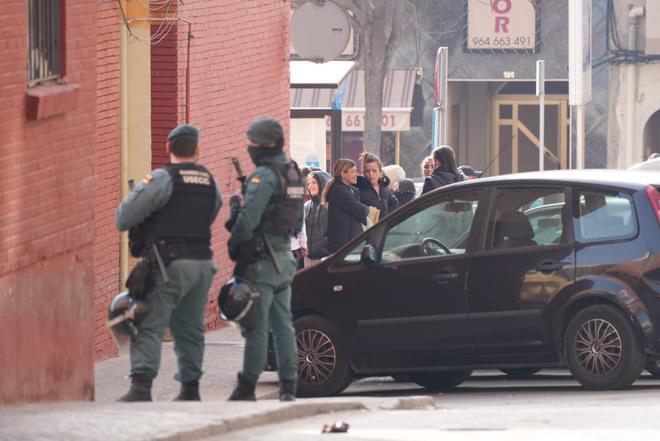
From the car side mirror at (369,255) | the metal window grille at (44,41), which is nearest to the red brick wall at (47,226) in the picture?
the metal window grille at (44,41)

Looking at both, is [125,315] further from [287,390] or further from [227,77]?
[227,77]

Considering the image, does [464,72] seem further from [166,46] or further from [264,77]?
[166,46]

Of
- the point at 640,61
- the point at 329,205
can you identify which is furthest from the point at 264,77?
the point at 640,61

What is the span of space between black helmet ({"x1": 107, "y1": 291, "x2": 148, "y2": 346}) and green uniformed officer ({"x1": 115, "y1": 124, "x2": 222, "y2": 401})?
0.04m

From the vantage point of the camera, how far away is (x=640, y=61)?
41344 mm

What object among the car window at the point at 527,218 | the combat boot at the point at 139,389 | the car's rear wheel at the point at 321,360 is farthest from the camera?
the car's rear wheel at the point at 321,360

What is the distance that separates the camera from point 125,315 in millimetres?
11406

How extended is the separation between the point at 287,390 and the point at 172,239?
127cm

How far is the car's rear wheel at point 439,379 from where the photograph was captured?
14820mm

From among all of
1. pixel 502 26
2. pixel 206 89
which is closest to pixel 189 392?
pixel 206 89

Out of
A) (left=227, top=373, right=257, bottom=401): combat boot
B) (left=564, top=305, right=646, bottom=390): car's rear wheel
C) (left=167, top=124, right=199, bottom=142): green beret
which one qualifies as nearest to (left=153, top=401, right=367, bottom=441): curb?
(left=227, top=373, right=257, bottom=401): combat boot

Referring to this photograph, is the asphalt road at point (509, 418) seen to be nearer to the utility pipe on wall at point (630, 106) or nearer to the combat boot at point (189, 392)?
the combat boot at point (189, 392)

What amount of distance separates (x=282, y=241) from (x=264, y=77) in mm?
9991

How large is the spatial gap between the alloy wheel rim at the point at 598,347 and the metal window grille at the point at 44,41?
3964 mm
